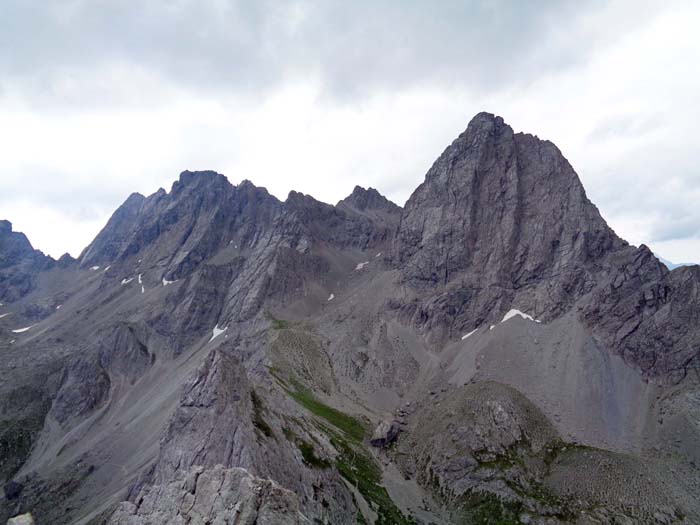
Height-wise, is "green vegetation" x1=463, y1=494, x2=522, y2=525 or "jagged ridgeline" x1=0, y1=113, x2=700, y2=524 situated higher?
"jagged ridgeline" x1=0, y1=113, x2=700, y2=524

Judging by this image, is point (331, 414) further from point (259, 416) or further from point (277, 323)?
point (277, 323)

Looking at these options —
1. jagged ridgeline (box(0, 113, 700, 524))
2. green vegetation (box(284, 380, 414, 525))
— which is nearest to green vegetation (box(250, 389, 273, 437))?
jagged ridgeline (box(0, 113, 700, 524))

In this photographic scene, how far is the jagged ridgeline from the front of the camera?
2859 inches

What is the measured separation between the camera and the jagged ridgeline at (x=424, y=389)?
238 ft

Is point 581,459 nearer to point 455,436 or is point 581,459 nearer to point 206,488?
point 455,436

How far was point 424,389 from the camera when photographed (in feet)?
407

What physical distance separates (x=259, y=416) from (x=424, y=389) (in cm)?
6056

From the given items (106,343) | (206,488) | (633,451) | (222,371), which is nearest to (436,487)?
(633,451)

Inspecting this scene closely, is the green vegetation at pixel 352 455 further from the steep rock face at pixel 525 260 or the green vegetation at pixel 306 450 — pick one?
the steep rock face at pixel 525 260

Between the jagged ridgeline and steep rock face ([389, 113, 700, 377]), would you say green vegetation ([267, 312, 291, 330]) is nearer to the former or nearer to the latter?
the jagged ridgeline

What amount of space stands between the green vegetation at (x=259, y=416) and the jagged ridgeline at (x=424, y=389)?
0.85 m

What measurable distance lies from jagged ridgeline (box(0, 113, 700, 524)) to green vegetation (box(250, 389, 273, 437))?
0.85 m

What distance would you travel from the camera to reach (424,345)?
14350cm

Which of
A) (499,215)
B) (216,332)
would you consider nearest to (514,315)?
(499,215)
